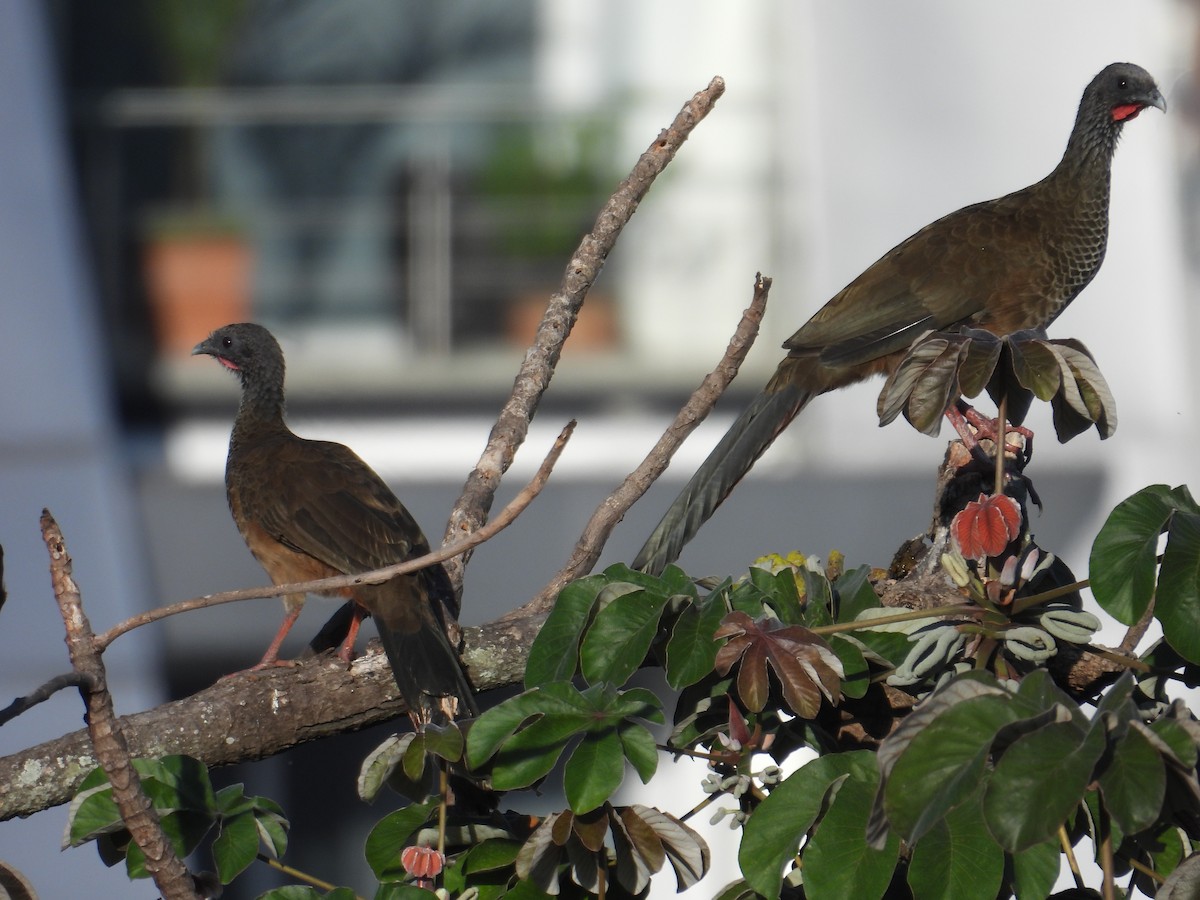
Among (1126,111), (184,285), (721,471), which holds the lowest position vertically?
(721,471)

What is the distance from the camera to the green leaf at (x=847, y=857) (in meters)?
1.29

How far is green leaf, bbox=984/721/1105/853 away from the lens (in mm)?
1090

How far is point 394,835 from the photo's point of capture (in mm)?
1573

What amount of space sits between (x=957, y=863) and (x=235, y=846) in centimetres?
79

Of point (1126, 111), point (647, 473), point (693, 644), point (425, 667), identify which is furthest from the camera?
point (1126, 111)

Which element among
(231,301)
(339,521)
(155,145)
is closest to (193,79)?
(155,145)

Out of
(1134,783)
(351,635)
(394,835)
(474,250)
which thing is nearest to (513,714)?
(394,835)

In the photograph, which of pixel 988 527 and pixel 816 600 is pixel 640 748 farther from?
pixel 988 527

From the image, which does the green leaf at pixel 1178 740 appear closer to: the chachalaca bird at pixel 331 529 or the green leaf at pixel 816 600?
the green leaf at pixel 816 600

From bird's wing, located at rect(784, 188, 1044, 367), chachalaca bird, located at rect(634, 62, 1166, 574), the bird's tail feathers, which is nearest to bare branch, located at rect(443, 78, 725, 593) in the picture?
the bird's tail feathers

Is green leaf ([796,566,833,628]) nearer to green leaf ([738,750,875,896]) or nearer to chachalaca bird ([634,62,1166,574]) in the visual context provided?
green leaf ([738,750,875,896])

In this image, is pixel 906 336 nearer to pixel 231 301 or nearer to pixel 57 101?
pixel 231 301

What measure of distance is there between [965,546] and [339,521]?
149cm

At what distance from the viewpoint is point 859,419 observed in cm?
590
